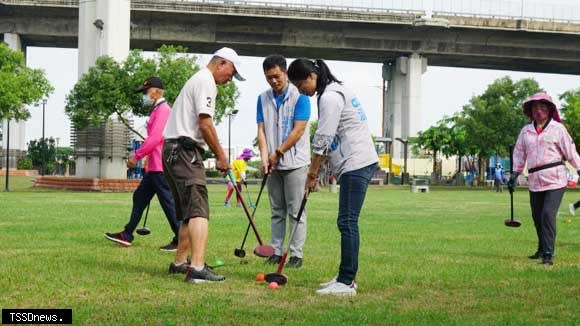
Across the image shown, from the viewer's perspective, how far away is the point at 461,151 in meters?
75.4

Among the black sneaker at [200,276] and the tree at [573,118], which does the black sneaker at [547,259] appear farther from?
the tree at [573,118]

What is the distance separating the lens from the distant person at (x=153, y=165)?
10.1m

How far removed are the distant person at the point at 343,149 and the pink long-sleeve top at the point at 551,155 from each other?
3569 mm

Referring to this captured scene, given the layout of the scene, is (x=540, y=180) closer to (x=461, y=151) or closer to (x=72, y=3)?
(x=72, y=3)

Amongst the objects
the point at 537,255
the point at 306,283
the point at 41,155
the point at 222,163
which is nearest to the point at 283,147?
the point at 222,163

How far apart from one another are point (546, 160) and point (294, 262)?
11.4ft

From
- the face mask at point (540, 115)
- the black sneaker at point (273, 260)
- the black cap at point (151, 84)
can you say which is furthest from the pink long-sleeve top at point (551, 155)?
the black cap at point (151, 84)

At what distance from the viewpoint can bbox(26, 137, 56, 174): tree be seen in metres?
73.3

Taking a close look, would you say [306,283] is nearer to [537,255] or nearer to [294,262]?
[294,262]

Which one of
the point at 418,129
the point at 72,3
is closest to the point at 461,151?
the point at 418,129

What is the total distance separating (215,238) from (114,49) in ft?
112

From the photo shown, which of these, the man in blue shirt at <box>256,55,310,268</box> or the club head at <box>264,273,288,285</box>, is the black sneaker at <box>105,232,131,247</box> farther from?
the club head at <box>264,273,288,285</box>

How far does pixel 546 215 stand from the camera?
33.0 ft

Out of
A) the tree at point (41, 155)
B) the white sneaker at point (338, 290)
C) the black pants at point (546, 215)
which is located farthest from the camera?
the tree at point (41, 155)
